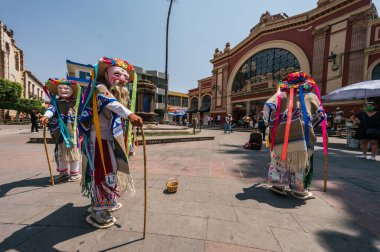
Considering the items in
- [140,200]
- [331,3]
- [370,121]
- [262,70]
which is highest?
[331,3]

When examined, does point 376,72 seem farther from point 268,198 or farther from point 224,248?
point 224,248

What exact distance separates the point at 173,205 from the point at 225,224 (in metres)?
0.75

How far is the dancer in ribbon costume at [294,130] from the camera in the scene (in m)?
2.54

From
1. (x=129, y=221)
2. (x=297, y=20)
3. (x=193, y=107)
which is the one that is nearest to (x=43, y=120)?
(x=129, y=221)

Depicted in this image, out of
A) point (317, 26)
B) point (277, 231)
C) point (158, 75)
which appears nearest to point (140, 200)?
point (277, 231)

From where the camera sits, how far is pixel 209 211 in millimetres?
2188

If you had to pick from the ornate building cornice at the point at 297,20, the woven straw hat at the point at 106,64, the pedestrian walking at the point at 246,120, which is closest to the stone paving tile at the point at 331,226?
the woven straw hat at the point at 106,64

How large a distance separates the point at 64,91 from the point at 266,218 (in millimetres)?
3796

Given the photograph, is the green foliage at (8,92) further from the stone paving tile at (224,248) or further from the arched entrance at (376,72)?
the arched entrance at (376,72)

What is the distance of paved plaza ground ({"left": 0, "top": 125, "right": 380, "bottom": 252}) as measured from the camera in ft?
5.24

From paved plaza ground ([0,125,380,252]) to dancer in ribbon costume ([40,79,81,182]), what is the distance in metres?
0.36

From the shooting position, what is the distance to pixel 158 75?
47312mm

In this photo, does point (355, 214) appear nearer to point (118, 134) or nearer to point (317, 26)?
point (118, 134)

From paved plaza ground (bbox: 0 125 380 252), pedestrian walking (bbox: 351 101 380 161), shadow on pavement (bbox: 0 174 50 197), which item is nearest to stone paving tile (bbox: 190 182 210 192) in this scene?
paved plaza ground (bbox: 0 125 380 252)
